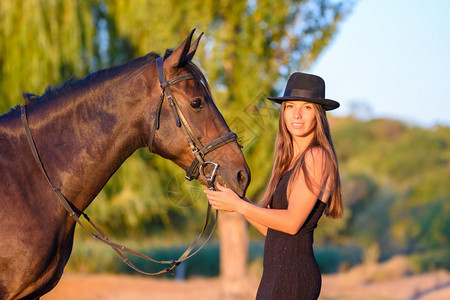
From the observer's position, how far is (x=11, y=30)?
10.2 m

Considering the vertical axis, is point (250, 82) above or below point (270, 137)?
above

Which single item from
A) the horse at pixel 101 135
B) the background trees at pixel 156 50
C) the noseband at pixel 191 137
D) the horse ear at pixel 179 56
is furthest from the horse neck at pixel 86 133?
the background trees at pixel 156 50

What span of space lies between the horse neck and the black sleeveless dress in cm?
89

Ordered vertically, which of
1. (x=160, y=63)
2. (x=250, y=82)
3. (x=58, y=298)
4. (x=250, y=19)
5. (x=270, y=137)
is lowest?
(x=58, y=298)

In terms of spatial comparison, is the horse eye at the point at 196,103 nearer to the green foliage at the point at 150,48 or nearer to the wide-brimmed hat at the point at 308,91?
the wide-brimmed hat at the point at 308,91

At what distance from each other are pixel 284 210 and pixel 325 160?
336 millimetres

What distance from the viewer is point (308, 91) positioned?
3047 mm

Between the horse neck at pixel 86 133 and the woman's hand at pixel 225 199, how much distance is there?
0.54 m

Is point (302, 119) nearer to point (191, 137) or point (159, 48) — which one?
point (191, 137)

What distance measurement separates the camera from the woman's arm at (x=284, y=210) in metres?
2.80

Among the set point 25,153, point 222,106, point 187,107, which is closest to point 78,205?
point 25,153

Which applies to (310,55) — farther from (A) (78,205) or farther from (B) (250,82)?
(A) (78,205)

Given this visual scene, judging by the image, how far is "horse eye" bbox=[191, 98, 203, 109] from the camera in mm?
2953

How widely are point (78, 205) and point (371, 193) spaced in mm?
22497
